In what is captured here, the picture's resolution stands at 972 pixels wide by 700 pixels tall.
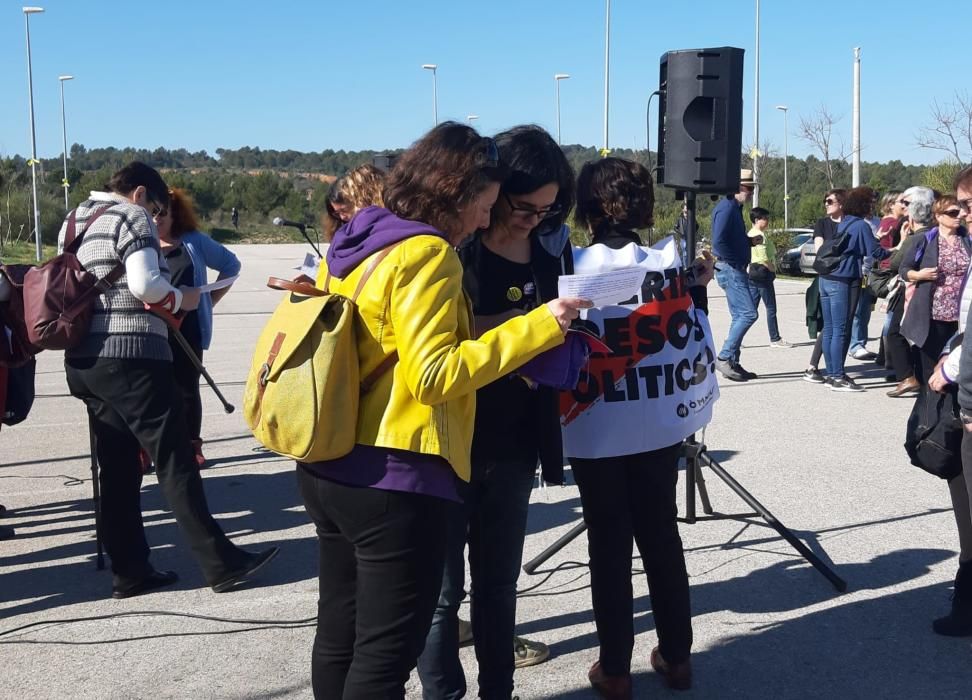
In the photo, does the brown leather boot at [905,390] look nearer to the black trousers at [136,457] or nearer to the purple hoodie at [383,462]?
the black trousers at [136,457]

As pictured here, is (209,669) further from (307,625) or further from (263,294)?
(263,294)

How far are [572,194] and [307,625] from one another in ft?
6.94

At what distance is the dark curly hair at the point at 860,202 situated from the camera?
30.6ft

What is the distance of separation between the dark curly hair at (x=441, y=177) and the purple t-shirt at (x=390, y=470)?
0.57m

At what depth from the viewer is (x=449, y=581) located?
9.80 ft

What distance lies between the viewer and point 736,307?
1004 centimetres

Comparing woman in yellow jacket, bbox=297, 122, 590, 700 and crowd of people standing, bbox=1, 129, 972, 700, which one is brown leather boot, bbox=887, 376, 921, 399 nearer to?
crowd of people standing, bbox=1, 129, 972, 700

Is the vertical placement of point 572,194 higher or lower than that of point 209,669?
higher

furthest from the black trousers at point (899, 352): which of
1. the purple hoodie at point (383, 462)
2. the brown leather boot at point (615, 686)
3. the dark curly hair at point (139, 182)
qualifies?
the purple hoodie at point (383, 462)

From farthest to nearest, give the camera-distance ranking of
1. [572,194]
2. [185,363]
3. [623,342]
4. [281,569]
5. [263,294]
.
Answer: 1. [263,294]
2. [185,363]
3. [281,569]
4. [623,342]
5. [572,194]

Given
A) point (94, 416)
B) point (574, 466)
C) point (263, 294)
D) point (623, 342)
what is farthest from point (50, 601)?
point (263, 294)

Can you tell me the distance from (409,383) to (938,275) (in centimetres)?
601

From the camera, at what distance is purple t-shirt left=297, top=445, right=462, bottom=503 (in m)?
2.29

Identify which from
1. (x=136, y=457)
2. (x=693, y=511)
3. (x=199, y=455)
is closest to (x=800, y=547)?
(x=693, y=511)
